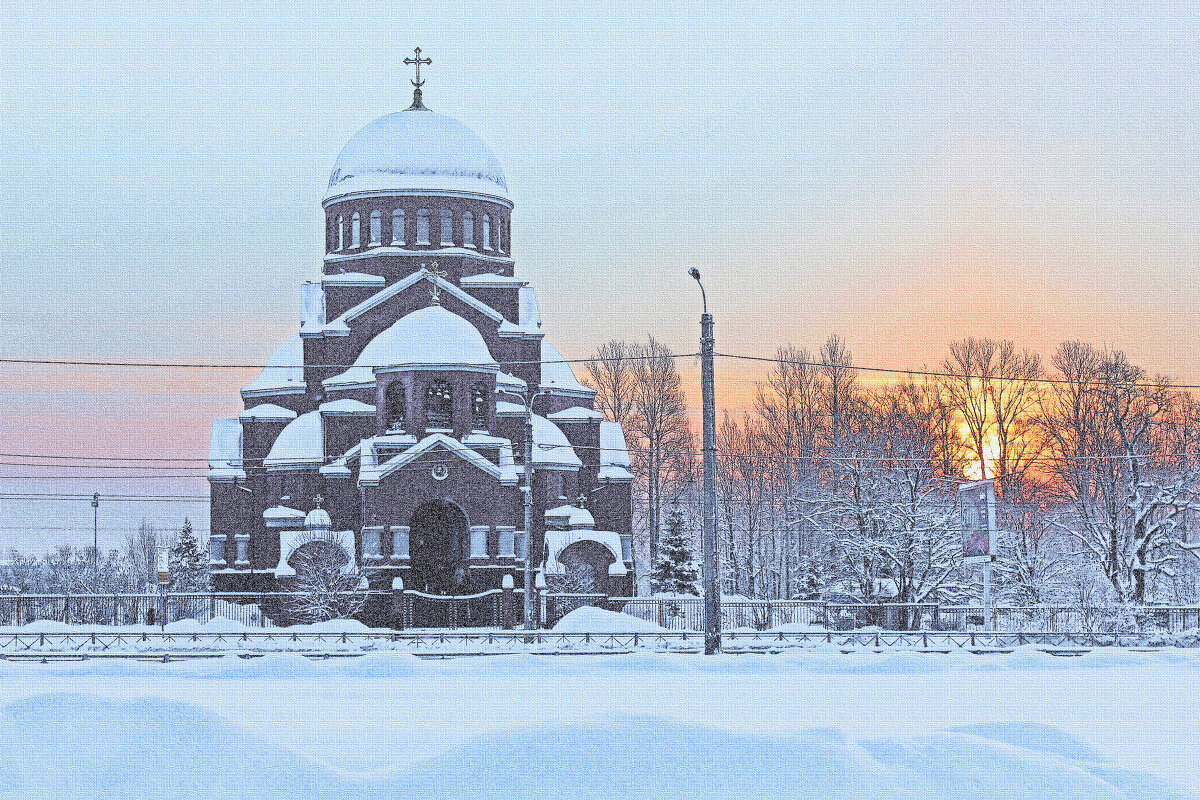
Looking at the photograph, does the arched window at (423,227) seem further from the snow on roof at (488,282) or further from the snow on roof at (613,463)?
the snow on roof at (613,463)

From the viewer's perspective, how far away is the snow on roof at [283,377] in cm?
5209

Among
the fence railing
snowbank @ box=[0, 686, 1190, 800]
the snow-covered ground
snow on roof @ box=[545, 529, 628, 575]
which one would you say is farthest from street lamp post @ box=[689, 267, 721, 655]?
snow on roof @ box=[545, 529, 628, 575]

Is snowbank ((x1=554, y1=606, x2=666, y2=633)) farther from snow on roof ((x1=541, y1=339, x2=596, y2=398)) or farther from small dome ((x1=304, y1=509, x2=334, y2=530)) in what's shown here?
snow on roof ((x1=541, y1=339, x2=596, y2=398))

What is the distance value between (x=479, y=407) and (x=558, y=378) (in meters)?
8.36

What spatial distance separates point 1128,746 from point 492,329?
36703mm

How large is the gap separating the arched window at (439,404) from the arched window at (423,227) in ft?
27.1

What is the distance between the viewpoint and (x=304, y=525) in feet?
159

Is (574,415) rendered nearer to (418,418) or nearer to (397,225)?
(418,418)

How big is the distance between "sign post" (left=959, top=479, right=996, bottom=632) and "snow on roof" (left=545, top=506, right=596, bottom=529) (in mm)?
17735

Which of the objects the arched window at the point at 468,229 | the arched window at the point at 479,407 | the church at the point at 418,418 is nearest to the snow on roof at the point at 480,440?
the church at the point at 418,418

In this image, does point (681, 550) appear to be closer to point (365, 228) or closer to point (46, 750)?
point (365, 228)

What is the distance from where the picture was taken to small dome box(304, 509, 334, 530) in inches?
1853

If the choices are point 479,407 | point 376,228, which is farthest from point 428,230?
point 479,407

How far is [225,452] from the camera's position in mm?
53938
